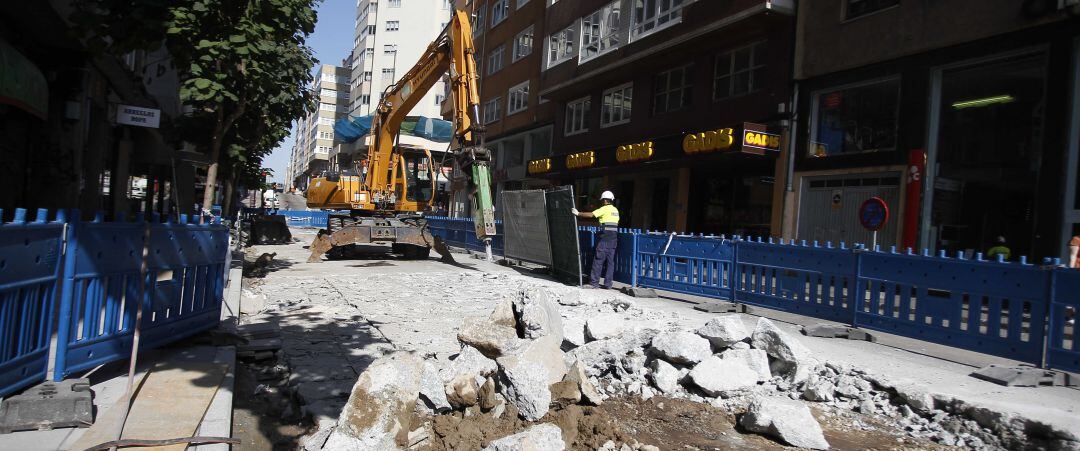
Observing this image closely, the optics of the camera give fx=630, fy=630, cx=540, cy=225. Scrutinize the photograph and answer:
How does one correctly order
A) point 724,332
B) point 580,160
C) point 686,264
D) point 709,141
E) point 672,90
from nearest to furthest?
point 724,332
point 686,264
point 709,141
point 672,90
point 580,160

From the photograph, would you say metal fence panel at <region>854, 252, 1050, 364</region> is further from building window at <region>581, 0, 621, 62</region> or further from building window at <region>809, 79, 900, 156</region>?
building window at <region>581, 0, 621, 62</region>

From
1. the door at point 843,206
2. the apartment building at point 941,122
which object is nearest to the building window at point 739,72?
the apartment building at point 941,122

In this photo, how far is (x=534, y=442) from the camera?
3.33 meters

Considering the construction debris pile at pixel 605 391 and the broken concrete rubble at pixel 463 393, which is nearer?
the construction debris pile at pixel 605 391

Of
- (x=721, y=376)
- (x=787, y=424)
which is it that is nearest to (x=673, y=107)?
(x=721, y=376)

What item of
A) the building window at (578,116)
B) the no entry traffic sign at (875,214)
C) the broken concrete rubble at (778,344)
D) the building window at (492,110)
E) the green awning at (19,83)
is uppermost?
the building window at (492,110)

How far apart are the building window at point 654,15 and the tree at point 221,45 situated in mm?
10896

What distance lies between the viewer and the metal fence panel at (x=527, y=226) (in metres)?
13.5

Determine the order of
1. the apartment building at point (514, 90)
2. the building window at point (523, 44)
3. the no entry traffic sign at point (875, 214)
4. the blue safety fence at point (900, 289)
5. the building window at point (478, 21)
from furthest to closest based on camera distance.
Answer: the building window at point (478, 21) < the building window at point (523, 44) < the apartment building at point (514, 90) < the no entry traffic sign at point (875, 214) < the blue safety fence at point (900, 289)

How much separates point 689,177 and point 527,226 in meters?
7.38

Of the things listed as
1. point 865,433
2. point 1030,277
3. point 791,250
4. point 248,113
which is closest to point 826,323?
point 791,250

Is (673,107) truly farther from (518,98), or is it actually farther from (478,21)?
(478,21)

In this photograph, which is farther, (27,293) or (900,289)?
(900,289)

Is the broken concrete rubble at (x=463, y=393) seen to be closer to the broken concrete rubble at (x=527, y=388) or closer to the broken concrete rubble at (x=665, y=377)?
the broken concrete rubble at (x=527, y=388)
